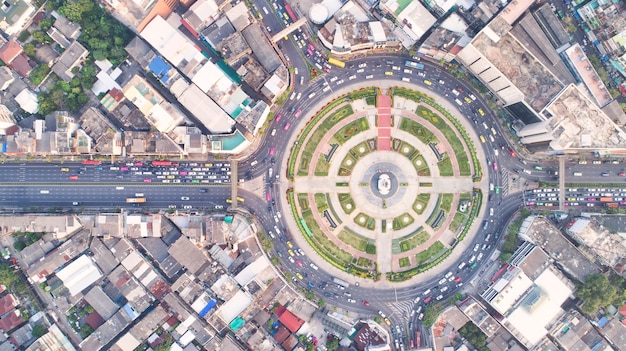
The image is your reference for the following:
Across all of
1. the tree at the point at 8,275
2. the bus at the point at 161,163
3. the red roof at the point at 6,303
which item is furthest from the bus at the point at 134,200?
the red roof at the point at 6,303

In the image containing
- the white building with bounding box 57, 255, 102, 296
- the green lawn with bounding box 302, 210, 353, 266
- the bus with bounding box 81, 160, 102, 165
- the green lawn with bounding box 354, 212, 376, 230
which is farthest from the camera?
the green lawn with bounding box 354, 212, 376, 230

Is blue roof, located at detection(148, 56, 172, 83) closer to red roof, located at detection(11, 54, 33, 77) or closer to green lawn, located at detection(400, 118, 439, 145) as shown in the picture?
red roof, located at detection(11, 54, 33, 77)

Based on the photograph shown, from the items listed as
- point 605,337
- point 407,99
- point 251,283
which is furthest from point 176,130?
point 605,337

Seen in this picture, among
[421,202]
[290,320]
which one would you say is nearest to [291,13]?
[421,202]

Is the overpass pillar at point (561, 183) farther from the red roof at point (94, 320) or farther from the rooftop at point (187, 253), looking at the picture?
the red roof at point (94, 320)

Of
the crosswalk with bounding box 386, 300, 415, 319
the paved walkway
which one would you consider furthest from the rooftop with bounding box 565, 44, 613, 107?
the crosswalk with bounding box 386, 300, 415, 319
